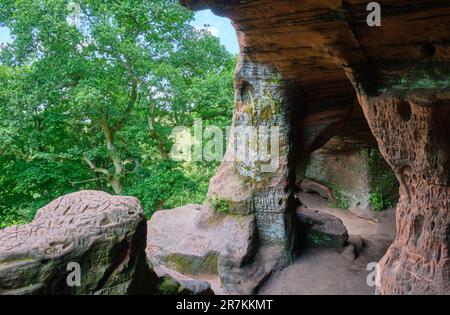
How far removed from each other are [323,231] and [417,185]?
4034mm

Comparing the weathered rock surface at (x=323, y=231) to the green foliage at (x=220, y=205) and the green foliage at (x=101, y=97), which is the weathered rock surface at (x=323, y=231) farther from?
the green foliage at (x=101, y=97)

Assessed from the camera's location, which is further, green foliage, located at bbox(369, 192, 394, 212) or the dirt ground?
green foliage, located at bbox(369, 192, 394, 212)

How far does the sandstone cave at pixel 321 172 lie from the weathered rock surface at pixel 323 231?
0.12 feet

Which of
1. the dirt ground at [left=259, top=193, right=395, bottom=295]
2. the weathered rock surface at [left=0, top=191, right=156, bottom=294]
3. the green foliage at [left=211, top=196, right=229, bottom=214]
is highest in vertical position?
the weathered rock surface at [left=0, top=191, right=156, bottom=294]

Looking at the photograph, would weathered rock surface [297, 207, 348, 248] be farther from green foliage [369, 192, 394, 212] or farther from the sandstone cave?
green foliage [369, 192, 394, 212]

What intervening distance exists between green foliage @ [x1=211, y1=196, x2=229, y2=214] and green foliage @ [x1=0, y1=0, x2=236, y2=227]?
3.15 m

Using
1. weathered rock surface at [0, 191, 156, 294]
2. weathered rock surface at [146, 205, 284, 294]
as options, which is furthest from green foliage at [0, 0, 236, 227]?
weathered rock surface at [0, 191, 156, 294]

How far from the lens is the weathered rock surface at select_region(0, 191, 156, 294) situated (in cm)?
348

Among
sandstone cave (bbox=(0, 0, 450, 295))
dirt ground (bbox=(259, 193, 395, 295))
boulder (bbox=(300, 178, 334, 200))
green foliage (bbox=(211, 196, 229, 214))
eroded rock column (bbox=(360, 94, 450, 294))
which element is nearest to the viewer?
sandstone cave (bbox=(0, 0, 450, 295))

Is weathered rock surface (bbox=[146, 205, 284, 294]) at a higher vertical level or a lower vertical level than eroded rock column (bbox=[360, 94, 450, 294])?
lower

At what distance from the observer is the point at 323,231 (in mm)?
8984

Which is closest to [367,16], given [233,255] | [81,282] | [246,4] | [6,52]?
[246,4]

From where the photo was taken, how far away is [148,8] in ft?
37.8

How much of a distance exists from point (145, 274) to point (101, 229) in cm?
83
